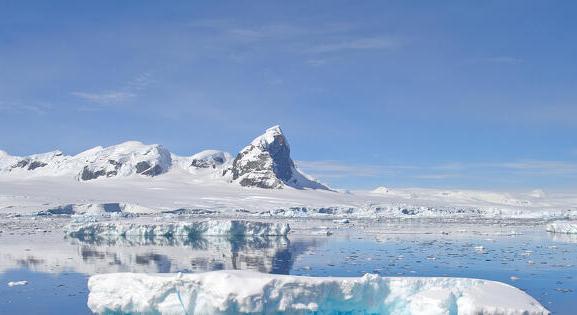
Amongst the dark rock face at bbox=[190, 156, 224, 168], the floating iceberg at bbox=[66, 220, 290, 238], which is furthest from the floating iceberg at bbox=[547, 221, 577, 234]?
the dark rock face at bbox=[190, 156, 224, 168]

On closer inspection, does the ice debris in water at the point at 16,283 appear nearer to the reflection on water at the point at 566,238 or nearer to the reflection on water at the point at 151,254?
Result: the reflection on water at the point at 151,254

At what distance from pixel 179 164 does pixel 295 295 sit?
10873 cm

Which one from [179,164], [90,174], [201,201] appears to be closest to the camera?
[201,201]

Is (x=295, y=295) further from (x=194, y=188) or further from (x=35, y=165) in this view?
(x=35, y=165)

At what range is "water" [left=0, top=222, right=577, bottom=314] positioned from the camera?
612 inches

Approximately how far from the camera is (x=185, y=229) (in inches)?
1340

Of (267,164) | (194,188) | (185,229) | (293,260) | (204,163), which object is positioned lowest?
(293,260)

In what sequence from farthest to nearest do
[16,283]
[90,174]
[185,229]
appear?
[90,174], [185,229], [16,283]

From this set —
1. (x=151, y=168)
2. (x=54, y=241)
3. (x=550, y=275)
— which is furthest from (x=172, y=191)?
(x=550, y=275)

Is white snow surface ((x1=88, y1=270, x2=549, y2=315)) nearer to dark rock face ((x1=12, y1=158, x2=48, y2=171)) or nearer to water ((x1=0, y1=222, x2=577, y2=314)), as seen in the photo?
water ((x1=0, y1=222, x2=577, y2=314))

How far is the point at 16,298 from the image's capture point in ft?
48.3

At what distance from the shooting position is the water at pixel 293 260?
15.5 metres

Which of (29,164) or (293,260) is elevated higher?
(29,164)

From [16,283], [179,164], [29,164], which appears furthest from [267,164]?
[16,283]
